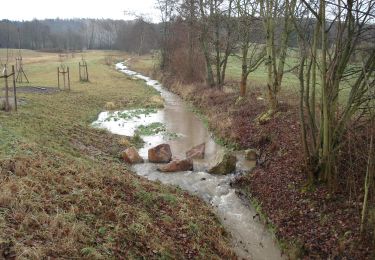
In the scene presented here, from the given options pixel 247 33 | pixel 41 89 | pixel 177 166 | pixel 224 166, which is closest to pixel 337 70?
pixel 224 166

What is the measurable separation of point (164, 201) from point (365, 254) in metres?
4.98

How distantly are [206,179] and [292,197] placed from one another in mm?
3603

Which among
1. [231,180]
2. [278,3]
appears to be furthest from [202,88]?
[231,180]

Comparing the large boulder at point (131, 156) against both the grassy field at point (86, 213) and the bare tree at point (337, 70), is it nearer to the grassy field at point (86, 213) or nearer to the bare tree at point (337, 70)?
the grassy field at point (86, 213)

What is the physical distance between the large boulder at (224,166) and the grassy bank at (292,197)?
2.93 ft

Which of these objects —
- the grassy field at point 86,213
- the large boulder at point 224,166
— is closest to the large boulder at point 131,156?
the grassy field at point 86,213

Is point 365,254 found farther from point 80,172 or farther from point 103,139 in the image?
point 103,139

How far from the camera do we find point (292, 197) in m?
10.7

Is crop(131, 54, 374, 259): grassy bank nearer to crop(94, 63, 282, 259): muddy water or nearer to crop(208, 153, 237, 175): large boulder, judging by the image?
crop(94, 63, 282, 259): muddy water

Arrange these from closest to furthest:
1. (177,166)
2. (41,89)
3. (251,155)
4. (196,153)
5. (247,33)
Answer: (177,166), (251,155), (196,153), (247,33), (41,89)

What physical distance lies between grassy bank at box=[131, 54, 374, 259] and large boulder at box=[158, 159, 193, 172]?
221 cm

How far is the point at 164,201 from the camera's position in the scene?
10141mm

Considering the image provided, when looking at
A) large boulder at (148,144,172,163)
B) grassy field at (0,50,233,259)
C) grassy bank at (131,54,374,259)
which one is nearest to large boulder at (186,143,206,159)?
large boulder at (148,144,172,163)

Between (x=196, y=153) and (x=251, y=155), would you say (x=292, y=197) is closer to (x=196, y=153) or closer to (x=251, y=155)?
(x=251, y=155)
